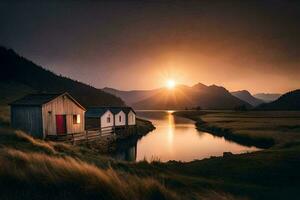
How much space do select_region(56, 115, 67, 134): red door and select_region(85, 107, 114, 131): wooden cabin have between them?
1736cm

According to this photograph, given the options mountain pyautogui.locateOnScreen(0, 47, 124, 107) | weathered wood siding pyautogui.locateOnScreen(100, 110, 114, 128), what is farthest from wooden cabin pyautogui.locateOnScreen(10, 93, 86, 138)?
mountain pyautogui.locateOnScreen(0, 47, 124, 107)

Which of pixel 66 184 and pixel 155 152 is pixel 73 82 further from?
pixel 66 184

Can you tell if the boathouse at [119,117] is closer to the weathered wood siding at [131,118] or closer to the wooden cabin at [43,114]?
the weathered wood siding at [131,118]

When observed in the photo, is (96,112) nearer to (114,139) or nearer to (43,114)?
(114,139)

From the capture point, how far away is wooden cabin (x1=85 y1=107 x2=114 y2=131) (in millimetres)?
55406

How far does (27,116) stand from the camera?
3381cm

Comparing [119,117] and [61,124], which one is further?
[119,117]

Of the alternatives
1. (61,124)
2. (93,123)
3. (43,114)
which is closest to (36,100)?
(43,114)

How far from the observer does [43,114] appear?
33.2m

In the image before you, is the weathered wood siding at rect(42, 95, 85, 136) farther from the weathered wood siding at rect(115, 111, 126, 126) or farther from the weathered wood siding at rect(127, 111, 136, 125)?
the weathered wood siding at rect(127, 111, 136, 125)

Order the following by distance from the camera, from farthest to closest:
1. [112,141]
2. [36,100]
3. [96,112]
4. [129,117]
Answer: [129,117] < [96,112] < [112,141] < [36,100]

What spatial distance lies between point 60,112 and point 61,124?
75.2 inches

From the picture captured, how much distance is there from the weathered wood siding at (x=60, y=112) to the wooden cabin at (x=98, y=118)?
1463 centimetres

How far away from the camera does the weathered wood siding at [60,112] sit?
33.7 metres
